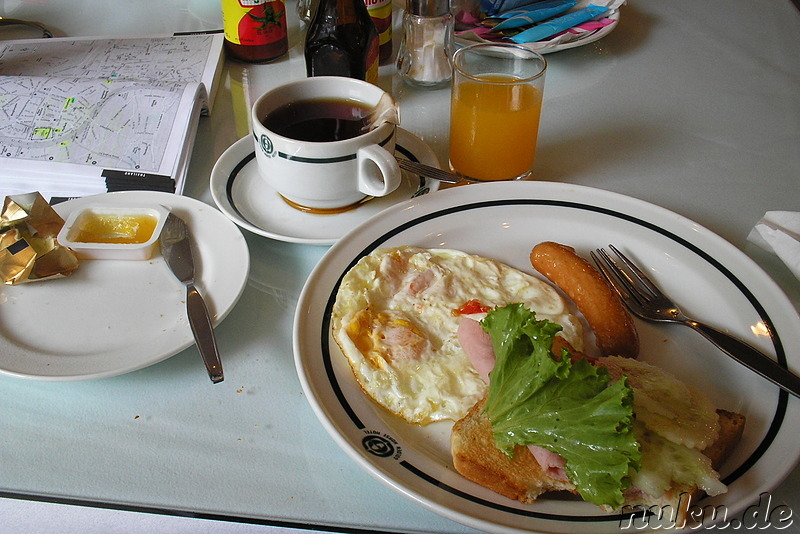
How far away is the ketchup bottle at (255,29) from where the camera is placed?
1.73m

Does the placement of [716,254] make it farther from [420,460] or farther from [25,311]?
[25,311]

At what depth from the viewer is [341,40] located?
5.14 feet

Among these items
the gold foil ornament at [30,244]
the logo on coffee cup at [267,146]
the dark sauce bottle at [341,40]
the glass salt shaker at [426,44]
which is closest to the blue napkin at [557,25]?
the glass salt shaker at [426,44]

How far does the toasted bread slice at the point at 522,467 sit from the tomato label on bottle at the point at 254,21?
1.33 m

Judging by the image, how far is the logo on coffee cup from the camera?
4.08 ft

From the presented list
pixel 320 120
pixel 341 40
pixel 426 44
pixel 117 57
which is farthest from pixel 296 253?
pixel 117 57

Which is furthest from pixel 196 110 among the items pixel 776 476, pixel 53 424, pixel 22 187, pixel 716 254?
pixel 776 476

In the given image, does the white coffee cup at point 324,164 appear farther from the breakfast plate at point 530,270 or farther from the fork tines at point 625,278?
the fork tines at point 625,278

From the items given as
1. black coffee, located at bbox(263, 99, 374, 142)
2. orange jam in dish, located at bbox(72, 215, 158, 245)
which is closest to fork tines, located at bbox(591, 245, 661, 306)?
black coffee, located at bbox(263, 99, 374, 142)

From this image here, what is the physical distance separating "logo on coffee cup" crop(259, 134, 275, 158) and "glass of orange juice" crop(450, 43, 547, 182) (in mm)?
428

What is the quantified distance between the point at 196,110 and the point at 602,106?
108 cm

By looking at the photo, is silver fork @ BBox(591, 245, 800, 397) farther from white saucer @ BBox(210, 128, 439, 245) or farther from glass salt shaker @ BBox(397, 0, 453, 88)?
glass salt shaker @ BBox(397, 0, 453, 88)

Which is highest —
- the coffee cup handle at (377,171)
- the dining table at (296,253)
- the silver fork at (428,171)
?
the coffee cup handle at (377,171)

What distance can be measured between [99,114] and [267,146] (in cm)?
59
